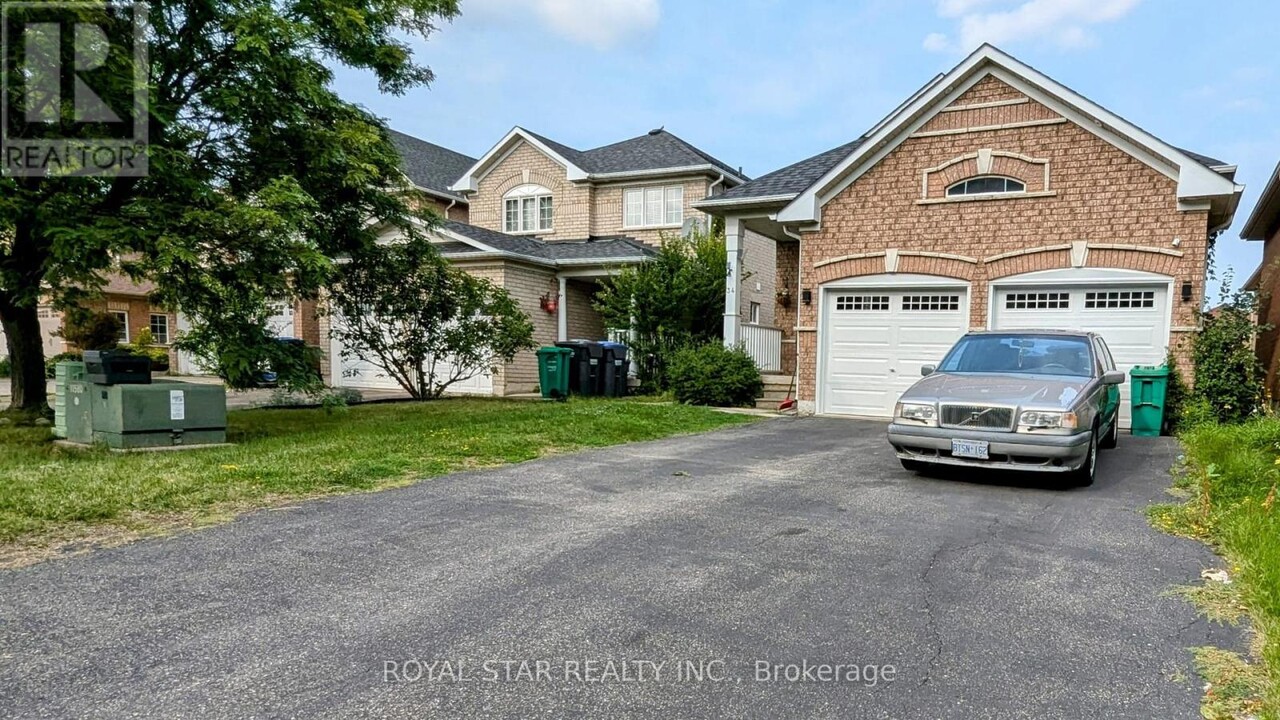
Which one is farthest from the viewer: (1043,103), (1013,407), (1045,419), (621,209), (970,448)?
(621,209)

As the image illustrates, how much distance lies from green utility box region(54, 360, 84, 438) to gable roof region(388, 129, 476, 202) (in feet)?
51.0

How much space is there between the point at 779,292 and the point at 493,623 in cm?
1621

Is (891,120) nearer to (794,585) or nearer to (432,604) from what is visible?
(794,585)

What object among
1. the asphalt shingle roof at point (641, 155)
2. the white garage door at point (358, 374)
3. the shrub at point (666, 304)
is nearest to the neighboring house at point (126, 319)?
the white garage door at point (358, 374)

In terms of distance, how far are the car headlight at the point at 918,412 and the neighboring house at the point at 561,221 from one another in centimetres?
1204

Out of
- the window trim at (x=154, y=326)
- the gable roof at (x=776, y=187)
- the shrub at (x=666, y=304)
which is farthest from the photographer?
the window trim at (x=154, y=326)

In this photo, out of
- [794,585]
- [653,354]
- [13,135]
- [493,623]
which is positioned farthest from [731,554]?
[653,354]

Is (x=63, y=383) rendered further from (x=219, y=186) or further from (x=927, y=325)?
(x=927, y=325)

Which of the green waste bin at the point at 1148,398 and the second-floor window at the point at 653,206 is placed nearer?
the green waste bin at the point at 1148,398

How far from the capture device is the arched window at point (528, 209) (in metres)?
24.0

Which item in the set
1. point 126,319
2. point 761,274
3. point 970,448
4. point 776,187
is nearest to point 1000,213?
point 776,187

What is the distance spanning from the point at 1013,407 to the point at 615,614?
4.87m

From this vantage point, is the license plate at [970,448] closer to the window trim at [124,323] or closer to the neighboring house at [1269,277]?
the neighboring house at [1269,277]

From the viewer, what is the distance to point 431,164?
1077 inches
